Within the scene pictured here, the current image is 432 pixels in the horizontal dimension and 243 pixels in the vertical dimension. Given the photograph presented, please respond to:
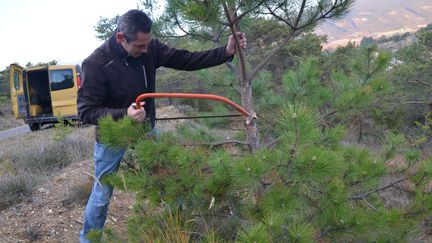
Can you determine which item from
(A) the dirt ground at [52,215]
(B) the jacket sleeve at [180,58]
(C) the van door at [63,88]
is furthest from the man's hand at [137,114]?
(C) the van door at [63,88]

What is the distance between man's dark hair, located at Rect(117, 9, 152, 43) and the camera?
8.37ft

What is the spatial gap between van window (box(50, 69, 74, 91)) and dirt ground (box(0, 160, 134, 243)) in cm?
807

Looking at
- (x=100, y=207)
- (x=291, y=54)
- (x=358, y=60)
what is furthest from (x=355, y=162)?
(x=291, y=54)

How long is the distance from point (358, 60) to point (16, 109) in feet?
39.7

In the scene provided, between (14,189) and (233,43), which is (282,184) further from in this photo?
(14,189)

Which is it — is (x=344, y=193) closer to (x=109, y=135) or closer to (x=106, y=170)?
(x=109, y=135)

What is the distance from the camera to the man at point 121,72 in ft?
8.50

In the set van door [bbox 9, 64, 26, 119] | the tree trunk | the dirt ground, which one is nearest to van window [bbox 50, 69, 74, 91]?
van door [bbox 9, 64, 26, 119]

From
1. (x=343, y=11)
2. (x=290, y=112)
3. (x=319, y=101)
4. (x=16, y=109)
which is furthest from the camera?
(x=16, y=109)

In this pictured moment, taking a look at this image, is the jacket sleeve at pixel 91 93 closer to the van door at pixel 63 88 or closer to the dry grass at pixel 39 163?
the dry grass at pixel 39 163

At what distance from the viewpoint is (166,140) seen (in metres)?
2.40

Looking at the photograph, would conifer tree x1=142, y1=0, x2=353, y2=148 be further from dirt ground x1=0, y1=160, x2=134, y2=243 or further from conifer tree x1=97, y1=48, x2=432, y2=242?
dirt ground x1=0, y1=160, x2=134, y2=243

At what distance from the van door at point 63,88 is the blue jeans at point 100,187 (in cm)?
1006

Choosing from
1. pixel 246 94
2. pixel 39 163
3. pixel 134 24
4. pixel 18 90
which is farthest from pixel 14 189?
pixel 18 90
